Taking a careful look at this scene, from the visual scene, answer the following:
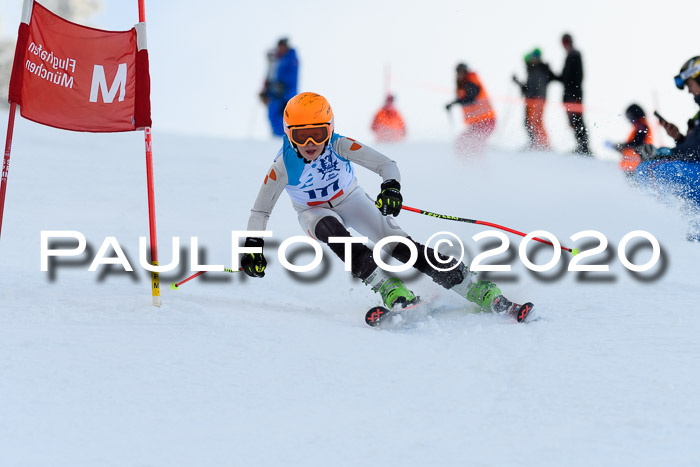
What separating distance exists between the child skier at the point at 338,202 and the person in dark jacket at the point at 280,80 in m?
7.10

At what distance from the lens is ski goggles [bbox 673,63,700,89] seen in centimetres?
588

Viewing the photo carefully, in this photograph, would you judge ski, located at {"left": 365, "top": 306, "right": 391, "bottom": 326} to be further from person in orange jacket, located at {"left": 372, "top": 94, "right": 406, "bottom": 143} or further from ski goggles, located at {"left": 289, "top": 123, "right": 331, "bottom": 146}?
person in orange jacket, located at {"left": 372, "top": 94, "right": 406, "bottom": 143}

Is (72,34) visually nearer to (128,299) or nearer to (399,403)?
(128,299)

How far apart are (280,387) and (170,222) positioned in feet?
15.3

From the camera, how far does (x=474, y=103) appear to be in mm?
9719

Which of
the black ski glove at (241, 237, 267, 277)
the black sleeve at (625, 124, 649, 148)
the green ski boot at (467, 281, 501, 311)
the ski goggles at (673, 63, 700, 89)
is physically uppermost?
the ski goggles at (673, 63, 700, 89)

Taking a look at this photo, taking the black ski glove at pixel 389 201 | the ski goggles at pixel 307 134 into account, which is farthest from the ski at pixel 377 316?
the ski goggles at pixel 307 134

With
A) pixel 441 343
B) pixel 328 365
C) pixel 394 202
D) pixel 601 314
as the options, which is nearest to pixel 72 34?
pixel 394 202

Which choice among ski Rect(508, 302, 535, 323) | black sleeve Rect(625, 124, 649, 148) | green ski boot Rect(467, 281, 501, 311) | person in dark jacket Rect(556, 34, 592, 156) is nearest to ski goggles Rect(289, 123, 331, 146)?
green ski boot Rect(467, 281, 501, 311)

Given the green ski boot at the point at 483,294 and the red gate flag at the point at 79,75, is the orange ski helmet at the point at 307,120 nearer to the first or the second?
A: the red gate flag at the point at 79,75

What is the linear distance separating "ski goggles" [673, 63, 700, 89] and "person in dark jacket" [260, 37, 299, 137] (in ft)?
21.2

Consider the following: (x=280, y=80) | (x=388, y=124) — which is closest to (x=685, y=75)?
(x=280, y=80)

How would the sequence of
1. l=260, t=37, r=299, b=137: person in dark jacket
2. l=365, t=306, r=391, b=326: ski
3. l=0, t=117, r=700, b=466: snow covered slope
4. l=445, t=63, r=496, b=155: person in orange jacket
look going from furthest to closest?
l=260, t=37, r=299, b=137: person in dark jacket → l=445, t=63, r=496, b=155: person in orange jacket → l=365, t=306, r=391, b=326: ski → l=0, t=117, r=700, b=466: snow covered slope

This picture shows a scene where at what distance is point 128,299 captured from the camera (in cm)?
402
